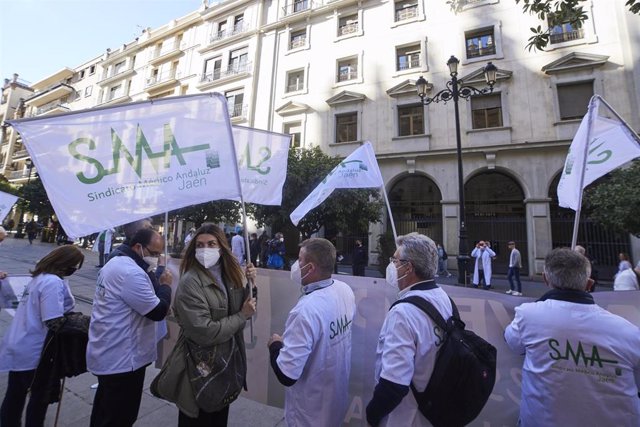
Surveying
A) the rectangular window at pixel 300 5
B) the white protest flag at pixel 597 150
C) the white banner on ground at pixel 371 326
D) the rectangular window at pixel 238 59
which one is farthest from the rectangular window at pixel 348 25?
the white banner on ground at pixel 371 326

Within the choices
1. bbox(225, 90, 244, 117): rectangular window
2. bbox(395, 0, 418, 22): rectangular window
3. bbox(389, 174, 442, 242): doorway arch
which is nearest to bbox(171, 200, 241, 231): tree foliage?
bbox(389, 174, 442, 242): doorway arch

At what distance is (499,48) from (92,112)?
750 inches

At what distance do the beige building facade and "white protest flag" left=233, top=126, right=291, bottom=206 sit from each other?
420 inches

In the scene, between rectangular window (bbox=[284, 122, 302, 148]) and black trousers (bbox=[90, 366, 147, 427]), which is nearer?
black trousers (bbox=[90, 366, 147, 427])

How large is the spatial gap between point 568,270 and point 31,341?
385 cm

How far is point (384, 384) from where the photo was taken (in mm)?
1553

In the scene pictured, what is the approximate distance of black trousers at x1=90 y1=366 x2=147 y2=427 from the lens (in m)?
2.15

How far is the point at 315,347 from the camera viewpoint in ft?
6.17

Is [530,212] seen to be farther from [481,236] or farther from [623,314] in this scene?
[623,314]

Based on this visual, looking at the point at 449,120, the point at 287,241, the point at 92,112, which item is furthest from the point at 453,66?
the point at 287,241

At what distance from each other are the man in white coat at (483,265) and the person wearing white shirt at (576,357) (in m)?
10.4

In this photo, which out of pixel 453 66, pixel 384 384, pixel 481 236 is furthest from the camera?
pixel 481 236

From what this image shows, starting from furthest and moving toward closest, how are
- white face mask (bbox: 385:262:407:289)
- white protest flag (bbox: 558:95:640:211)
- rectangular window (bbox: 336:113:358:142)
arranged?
rectangular window (bbox: 336:113:358:142) < white protest flag (bbox: 558:95:640:211) < white face mask (bbox: 385:262:407:289)

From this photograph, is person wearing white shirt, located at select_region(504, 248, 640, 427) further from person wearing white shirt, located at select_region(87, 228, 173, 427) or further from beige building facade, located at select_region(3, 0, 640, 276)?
beige building facade, located at select_region(3, 0, 640, 276)
